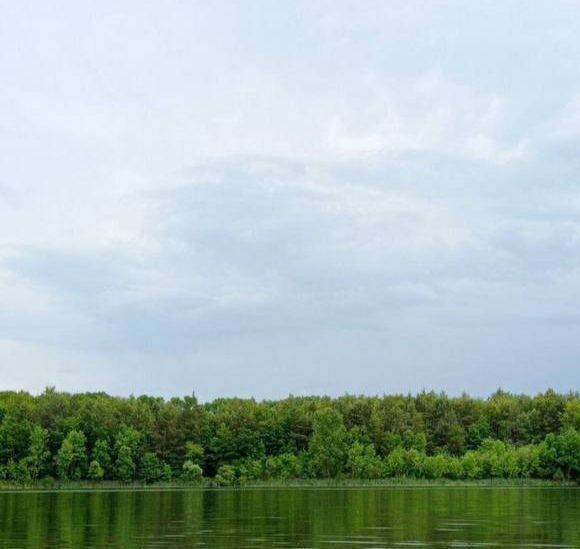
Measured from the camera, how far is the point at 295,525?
129ft

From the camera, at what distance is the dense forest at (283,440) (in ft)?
367

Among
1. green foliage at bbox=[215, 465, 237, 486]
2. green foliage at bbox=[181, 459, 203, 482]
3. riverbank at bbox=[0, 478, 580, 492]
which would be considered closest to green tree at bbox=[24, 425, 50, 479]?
riverbank at bbox=[0, 478, 580, 492]

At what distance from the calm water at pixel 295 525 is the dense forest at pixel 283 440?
5598 cm

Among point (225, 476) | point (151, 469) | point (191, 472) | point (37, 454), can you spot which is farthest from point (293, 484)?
point (37, 454)

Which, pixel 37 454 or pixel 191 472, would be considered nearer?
pixel 37 454

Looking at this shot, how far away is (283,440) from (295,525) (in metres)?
82.9

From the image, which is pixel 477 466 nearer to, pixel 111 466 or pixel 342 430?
pixel 342 430

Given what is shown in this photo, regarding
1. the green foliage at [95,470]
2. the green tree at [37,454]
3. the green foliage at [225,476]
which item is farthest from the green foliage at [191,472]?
the green tree at [37,454]

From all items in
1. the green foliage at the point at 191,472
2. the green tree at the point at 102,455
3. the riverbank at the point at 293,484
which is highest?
the green tree at the point at 102,455

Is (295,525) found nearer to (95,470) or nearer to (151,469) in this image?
(95,470)

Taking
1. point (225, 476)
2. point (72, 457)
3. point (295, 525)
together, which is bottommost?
point (225, 476)

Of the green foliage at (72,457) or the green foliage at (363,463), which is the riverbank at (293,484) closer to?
the green foliage at (72,457)

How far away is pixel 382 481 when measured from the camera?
109188 millimetres

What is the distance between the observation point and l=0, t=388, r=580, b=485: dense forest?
112 metres
